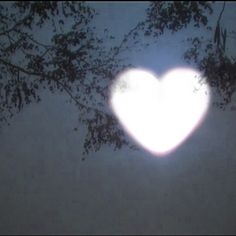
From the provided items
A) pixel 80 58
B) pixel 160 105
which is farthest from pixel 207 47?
pixel 80 58

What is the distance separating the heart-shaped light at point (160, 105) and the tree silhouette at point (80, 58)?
0.06 meters

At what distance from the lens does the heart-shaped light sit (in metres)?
2.49

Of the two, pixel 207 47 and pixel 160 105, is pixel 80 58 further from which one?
pixel 207 47

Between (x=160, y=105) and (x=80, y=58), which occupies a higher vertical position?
(x=80, y=58)

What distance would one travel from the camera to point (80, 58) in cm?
246

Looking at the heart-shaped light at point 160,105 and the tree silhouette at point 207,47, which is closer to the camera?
the tree silhouette at point 207,47

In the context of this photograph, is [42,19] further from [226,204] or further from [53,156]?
[226,204]

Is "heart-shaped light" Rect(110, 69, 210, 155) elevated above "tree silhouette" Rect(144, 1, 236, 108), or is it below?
below

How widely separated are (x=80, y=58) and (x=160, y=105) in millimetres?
454

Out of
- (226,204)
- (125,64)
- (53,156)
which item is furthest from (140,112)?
(226,204)

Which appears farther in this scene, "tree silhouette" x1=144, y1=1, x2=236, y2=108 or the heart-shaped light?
the heart-shaped light

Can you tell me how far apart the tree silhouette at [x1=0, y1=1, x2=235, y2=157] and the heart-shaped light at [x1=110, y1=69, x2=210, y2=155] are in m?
0.06

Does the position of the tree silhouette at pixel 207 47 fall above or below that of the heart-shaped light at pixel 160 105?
above

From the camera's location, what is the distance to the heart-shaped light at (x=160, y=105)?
2.49 m
